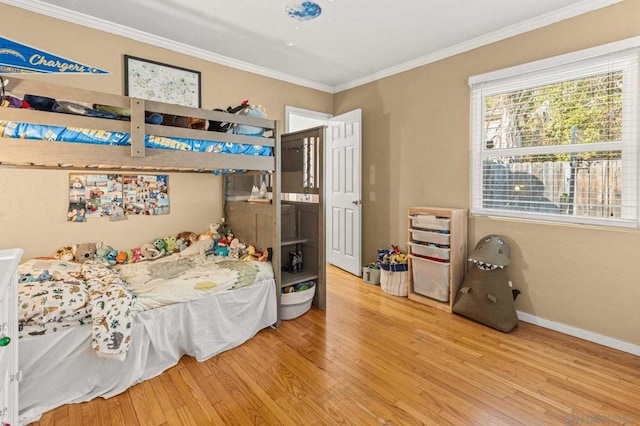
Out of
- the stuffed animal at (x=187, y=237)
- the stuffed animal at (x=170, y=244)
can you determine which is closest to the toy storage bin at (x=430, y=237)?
the stuffed animal at (x=187, y=237)

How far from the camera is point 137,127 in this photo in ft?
6.03

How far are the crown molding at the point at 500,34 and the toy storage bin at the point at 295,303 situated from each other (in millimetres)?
2601

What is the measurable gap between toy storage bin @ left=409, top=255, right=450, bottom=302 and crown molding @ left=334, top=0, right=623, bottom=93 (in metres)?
2.05

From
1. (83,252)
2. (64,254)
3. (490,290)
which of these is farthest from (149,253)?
(490,290)

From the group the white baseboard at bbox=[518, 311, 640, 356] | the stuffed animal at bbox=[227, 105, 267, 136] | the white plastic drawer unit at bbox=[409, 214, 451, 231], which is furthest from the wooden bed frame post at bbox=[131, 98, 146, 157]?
the white baseboard at bbox=[518, 311, 640, 356]

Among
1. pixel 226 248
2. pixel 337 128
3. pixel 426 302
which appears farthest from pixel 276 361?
pixel 337 128

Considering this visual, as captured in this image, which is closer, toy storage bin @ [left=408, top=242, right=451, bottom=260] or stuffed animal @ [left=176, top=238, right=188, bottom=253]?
toy storage bin @ [left=408, top=242, right=451, bottom=260]

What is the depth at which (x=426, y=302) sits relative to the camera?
3148 mm

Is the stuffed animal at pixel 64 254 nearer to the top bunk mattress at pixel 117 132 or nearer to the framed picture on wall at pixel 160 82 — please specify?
the top bunk mattress at pixel 117 132

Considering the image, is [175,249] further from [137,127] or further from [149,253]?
[137,127]

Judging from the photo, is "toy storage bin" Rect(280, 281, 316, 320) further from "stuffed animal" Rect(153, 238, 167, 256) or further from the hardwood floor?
"stuffed animal" Rect(153, 238, 167, 256)

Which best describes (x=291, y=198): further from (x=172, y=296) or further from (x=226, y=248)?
(x=172, y=296)

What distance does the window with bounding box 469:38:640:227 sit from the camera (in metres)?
2.28

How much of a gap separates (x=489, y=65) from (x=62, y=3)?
3.52 metres
